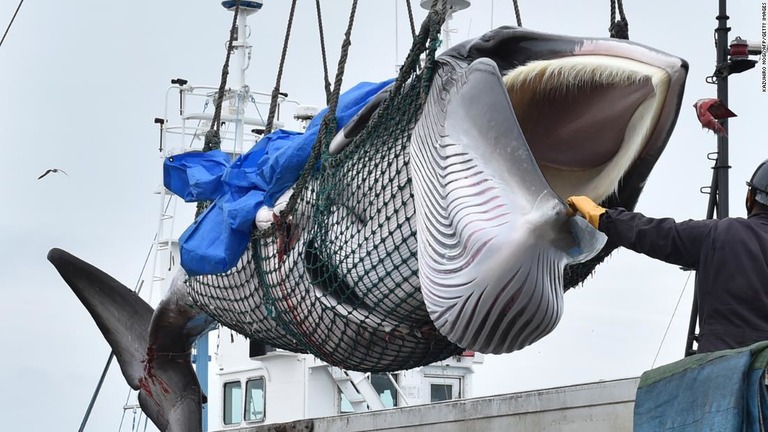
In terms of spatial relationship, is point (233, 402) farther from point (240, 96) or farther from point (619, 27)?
point (619, 27)

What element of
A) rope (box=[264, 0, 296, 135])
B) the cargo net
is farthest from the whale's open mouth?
rope (box=[264, 0, 296, 135])

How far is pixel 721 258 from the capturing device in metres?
3.61

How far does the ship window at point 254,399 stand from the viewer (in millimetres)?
12508

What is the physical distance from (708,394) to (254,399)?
9.35 meters

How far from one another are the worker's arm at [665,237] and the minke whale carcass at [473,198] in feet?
0.62

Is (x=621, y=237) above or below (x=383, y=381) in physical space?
below

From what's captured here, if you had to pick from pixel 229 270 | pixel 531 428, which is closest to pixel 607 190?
pixel 531 428

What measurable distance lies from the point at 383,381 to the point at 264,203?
277 inches

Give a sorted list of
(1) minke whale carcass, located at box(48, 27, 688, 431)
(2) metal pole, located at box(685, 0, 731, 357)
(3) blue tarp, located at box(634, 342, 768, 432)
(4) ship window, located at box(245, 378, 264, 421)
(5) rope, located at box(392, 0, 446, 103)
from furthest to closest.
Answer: (4) ship window, located at box(245, 378, 264, 421) < (2) metal pole, located at box(685, 0, 731, 357) < (5) rope, located at box(392, 0, 446, 103) < (1) minke whale carcass, located at box(48, 27, 688, 431) < (3) blue tarp, located at box(634, 342, 768, 432)

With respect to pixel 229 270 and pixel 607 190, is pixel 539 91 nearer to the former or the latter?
pixel 607 190

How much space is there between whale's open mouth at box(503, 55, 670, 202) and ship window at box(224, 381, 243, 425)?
28.7ft

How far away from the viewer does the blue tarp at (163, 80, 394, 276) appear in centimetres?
535

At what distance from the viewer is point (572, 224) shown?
12.5ft

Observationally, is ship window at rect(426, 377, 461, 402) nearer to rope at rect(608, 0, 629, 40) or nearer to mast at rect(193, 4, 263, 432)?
mast at rect(193, 4, 263, 432)
